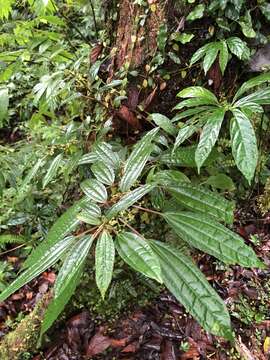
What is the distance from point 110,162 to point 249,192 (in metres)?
0.98

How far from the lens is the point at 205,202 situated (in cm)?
124

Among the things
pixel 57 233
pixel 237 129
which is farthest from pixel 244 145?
pixel 57 233

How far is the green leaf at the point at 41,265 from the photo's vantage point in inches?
40.7

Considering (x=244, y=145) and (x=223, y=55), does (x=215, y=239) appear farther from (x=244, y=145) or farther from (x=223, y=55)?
(x=223, y=55)

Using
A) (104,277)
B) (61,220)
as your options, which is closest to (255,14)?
(61,220)

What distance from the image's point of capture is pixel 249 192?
2.08 metres

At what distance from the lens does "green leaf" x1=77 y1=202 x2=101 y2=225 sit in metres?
1.11

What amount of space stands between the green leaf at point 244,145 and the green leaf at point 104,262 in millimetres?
452

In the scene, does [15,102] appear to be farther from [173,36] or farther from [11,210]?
[173,36]

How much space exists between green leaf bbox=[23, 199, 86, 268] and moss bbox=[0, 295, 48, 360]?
87 centimetres

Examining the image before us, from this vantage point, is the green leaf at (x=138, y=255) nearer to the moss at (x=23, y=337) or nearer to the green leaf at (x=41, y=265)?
the green leaf at (x=41, y=265)

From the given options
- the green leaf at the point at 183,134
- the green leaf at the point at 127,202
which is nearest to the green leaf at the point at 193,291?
the green leaf at the point at 127,202

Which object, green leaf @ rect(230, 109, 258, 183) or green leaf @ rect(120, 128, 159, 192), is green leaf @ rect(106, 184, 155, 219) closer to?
green leaf @ rect(120, 128, 159, 192)

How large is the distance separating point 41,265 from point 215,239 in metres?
0.50
